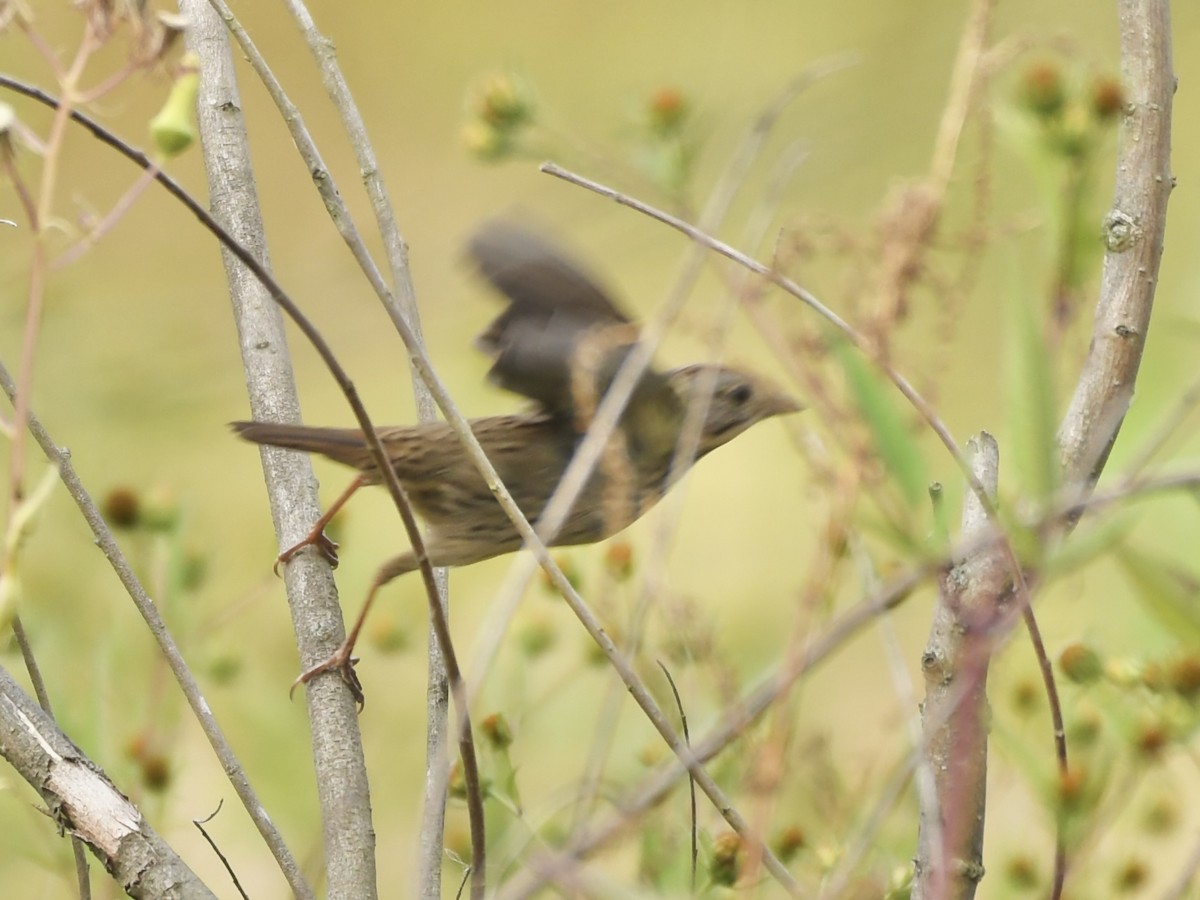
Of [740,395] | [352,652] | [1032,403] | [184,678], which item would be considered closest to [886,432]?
[1032,403]

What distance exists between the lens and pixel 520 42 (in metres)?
3.72

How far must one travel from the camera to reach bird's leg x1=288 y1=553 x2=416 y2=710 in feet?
4.49

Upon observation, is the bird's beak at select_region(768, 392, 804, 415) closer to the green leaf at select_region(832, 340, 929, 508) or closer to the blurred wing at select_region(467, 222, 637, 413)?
the blurred wing at select_region(467, 222, 637, 413)

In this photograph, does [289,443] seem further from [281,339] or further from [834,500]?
[834,500]

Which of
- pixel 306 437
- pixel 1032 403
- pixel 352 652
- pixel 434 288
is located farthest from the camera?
pixel 434 288

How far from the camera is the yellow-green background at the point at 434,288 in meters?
2.84

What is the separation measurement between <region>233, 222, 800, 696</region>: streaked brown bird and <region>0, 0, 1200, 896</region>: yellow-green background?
297mm

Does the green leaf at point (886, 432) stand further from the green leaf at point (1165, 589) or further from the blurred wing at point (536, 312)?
the blurred wing at point (536, 312)

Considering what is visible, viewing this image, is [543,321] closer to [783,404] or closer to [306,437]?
[306,437]

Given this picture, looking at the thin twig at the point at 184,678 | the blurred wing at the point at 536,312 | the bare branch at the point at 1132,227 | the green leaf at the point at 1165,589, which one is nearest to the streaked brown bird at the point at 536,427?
the blurred wing at the point at 536,312

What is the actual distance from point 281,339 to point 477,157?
361 mm

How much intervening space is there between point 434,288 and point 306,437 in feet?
5.91

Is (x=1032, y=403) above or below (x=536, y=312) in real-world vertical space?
below

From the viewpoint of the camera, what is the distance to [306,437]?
155 cm
